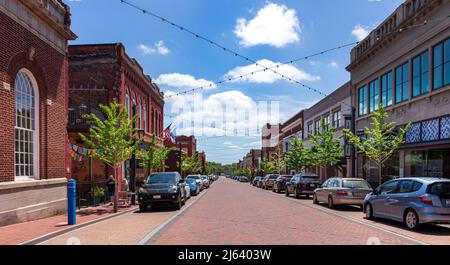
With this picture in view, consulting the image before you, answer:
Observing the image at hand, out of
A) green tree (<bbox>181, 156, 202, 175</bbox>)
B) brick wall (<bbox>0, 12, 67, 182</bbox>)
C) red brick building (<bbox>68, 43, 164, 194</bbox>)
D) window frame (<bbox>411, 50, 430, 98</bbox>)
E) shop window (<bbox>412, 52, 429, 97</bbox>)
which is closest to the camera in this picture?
brick wall (<bbox>0, 12, 67, 182</bbox>)

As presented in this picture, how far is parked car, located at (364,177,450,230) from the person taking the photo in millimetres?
10758

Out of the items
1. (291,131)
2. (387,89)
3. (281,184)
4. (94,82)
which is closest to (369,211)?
(387,89)

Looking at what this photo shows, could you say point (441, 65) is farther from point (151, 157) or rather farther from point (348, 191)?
point (151, 157)

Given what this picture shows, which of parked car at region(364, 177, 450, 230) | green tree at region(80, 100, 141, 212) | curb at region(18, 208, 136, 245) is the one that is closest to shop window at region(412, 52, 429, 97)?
parked car at region(364, 177, 450, 230)

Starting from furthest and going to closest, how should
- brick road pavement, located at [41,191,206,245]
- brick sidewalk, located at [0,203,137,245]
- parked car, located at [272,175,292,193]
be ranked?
parked car, located at [272,175,292,193] < brick sidewalk, located at [0,203,137,245] < brick road pavement, located at [41,191,206,245]

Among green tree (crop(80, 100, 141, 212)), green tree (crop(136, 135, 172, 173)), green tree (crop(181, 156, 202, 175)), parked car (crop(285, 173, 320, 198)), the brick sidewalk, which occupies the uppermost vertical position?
green tree (crop(80, 100, 141, 212))

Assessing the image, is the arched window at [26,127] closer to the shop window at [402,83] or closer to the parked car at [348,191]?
the parked car at [348,191]

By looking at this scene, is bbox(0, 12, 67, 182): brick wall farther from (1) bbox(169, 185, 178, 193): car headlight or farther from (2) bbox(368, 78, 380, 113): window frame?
(2) bbox(368, 78, 380, 113): window frame

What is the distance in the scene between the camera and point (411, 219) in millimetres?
11281

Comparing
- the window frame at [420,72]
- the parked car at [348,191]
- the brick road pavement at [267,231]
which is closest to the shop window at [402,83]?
the window frame at [420,72]

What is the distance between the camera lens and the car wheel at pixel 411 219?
1107cm

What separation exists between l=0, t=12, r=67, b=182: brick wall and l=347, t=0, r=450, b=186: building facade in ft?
52.2

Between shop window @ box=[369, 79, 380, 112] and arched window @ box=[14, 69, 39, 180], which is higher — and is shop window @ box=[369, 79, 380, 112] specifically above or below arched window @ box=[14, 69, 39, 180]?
above

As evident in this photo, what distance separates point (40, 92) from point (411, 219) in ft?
Result: 44.5
